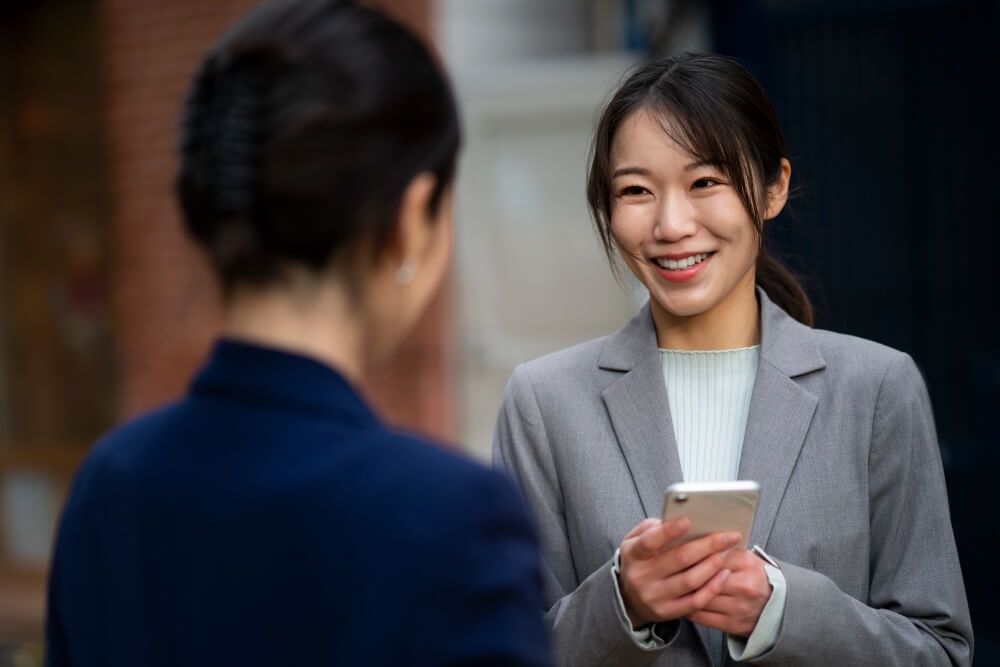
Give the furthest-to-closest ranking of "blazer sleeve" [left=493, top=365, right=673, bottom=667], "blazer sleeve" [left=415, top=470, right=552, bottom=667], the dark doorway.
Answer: the dark doorway < "blazer sleeve" [left=493, top=365, right=673, bottom=667] < "blazer sleeve" [left=415, top=470, right=552, bottom=667]

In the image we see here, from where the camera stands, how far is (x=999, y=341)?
3.75m

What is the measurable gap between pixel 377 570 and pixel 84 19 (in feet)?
20.1

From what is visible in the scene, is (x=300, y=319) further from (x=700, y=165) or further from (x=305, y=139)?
(x=700, y=165)

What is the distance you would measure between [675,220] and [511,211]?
131 inches

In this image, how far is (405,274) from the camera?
3.73 feet

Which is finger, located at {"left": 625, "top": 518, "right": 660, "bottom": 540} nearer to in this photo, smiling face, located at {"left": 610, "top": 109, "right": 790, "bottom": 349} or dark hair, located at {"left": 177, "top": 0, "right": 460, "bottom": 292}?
smiling face, located at {"left": 610, "top": 109, "right": 790, "bottom": 349}

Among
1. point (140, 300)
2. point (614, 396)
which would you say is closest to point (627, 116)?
point (614, 396)

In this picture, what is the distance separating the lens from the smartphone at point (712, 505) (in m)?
1.43

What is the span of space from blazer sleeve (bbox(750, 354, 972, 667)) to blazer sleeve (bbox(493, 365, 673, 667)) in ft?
0.91

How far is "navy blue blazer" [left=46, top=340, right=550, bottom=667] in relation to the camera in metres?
0.97

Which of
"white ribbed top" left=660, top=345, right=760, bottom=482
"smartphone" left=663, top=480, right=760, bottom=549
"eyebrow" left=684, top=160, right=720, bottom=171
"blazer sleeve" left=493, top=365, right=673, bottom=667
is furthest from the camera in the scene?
"white ribbed top" left=660, top=345, right=760, bottom=482

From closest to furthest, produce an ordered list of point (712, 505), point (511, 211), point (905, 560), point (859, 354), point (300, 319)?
1. point (300, 319)
2. point (712, 505)
3. point (905, 560)
4. point (859, 354)
5. point (511, 211)

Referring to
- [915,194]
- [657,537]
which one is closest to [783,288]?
[657,537]

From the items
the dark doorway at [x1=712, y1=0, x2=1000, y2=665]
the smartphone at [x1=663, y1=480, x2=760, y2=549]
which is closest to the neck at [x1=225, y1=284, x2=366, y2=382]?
the smartphone at [x1=663, y1=480, x2=760, y2=549]
